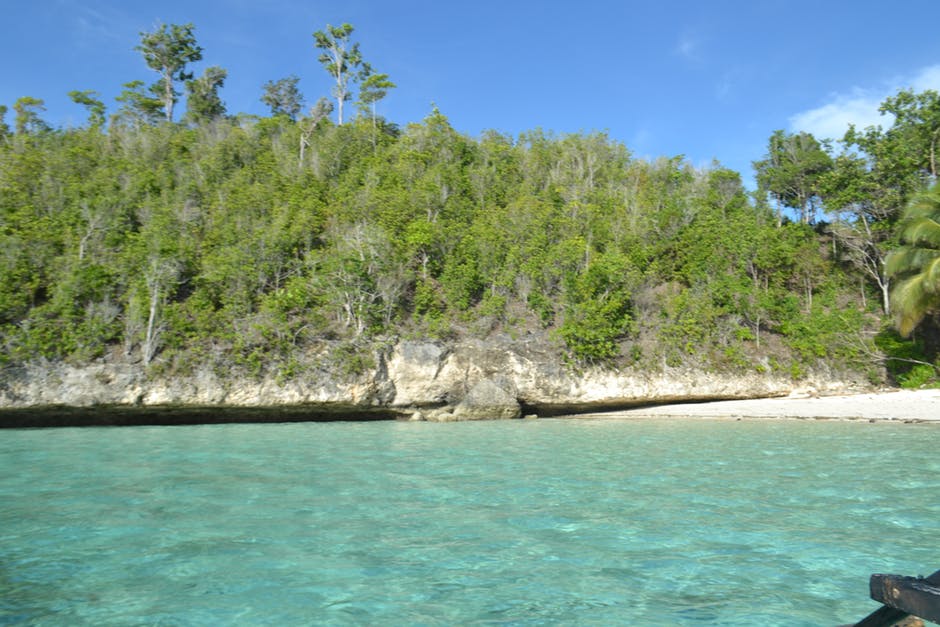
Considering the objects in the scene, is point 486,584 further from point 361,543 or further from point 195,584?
point 195,584

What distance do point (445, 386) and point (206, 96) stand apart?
119ft

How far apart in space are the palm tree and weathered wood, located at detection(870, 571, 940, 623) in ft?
86.3

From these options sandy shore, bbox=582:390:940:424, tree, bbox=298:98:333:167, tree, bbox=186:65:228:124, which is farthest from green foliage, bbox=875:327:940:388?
tree, bbox=186:65:228:124

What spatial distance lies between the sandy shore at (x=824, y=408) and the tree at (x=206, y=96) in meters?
39.0

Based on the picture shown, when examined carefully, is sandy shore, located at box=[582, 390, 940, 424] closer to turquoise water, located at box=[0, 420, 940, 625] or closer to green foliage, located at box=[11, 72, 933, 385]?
green foliage, located at box=[11, 72, 933, 385]

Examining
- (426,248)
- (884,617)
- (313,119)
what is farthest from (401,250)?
(884,617)

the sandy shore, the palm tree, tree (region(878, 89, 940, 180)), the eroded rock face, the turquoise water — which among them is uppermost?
tree (region(878, 89, 940, 180))

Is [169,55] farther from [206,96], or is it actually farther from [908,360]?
[908,360]

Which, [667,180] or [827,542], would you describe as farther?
[667,180]

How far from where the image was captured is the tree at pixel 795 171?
36.9 meters

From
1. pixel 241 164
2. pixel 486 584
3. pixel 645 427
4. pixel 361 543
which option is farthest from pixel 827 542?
pixel 241 164

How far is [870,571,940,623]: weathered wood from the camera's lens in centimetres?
134

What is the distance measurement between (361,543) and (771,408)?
2006 centimetres

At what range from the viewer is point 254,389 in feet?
67.8
